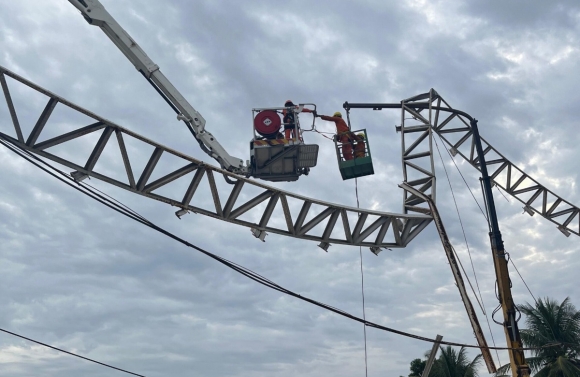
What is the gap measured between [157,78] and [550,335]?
Result: 2276 cm

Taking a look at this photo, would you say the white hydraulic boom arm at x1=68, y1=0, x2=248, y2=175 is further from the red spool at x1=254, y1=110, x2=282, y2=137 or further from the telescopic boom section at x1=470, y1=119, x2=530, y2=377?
the telescopic boom section at x1=470, y1=119, x2=530, y2=377

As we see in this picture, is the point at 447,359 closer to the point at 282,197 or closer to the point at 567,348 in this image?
the point at 567,348

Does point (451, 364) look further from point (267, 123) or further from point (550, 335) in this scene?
point (267, 123)

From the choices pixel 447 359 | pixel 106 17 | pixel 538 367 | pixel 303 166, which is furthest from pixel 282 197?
pixel 447 359

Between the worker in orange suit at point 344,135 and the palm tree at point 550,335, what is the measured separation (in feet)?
50.7

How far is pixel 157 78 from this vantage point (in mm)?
16859

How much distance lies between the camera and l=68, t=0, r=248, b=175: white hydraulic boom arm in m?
15.7

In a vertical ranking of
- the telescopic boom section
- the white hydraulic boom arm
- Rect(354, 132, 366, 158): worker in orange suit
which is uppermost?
the white hydraulic boom arm

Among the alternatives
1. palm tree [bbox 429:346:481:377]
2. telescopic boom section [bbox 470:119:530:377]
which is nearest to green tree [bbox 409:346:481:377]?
palm tree [bbox 429:346:481:377]

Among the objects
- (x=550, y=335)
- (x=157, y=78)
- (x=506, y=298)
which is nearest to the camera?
(x=506, y=298)

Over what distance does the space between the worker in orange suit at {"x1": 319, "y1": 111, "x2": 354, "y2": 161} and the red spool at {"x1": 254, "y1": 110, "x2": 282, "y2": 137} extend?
150cm

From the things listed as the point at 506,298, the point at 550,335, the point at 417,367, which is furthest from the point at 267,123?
the point at 417,367

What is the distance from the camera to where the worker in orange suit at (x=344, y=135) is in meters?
16.8

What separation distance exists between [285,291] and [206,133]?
675 centimetres
